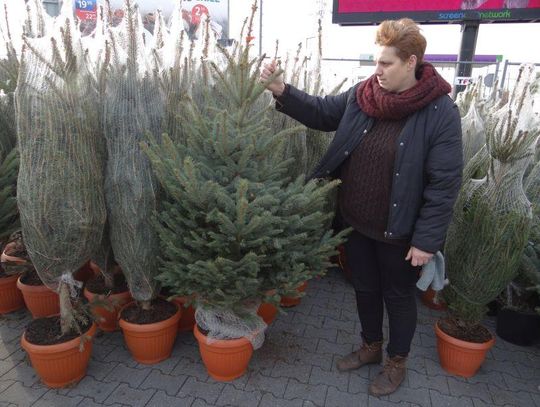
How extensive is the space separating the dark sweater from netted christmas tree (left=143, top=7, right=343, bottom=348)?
0.20 metres

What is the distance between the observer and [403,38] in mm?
2070

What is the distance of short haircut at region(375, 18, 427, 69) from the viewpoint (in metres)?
2.07

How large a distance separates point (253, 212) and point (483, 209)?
1.57 m

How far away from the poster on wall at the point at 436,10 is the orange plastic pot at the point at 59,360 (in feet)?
25.0

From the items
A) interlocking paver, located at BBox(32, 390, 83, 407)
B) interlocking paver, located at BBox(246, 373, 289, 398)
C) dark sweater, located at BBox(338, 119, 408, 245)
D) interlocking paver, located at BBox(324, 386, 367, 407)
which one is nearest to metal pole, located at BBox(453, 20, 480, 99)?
dark sweater, located at BBox(338, 119, 408, 245)

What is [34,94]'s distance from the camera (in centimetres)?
218

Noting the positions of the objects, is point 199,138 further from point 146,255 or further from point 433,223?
point 433,223

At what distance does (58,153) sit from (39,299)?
149 cm

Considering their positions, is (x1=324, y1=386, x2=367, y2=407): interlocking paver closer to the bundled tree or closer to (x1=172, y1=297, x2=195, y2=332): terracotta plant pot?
(x1=172, y1=297, x2=195, y2=332): terracotta plant pot

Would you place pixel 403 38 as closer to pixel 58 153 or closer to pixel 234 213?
pixel 234 213

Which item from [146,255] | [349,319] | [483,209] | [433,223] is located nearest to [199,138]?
[146,255]

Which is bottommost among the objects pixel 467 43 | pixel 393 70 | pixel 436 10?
pixel 393 70

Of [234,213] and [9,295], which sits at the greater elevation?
[234,213]

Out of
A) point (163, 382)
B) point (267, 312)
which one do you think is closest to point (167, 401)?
point (163, 382)
